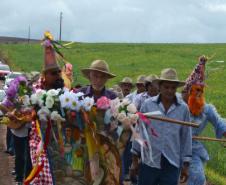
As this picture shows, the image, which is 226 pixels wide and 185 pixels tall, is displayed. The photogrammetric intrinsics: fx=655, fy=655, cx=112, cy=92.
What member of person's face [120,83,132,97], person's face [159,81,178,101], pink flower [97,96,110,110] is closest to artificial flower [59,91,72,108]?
pink flower [97,96,110,110]

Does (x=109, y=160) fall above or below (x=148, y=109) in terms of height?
below

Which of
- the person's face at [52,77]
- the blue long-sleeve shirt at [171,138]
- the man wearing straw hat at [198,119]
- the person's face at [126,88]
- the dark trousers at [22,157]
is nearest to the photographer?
the blue long-sleeve shirt at [171,138]

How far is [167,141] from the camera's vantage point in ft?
23.3

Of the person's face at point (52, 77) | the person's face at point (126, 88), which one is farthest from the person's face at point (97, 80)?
the person's face at point (126, 88)

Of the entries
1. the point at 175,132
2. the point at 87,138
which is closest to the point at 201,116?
the point at 175,132

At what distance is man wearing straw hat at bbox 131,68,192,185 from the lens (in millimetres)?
7105

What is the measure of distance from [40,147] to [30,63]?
45.2 metres

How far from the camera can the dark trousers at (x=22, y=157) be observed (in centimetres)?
874

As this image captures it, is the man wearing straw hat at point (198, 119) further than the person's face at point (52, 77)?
Yes

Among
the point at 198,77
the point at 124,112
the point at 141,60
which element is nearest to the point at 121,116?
the point at 124,112

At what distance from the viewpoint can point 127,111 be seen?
6555 millimetres

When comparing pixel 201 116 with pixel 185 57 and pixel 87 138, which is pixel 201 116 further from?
pixel 185 57

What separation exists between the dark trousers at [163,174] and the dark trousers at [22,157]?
209 cm

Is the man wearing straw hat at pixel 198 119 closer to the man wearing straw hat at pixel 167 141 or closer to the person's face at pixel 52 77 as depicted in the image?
the man wearing straw hat at pixel 167 141
